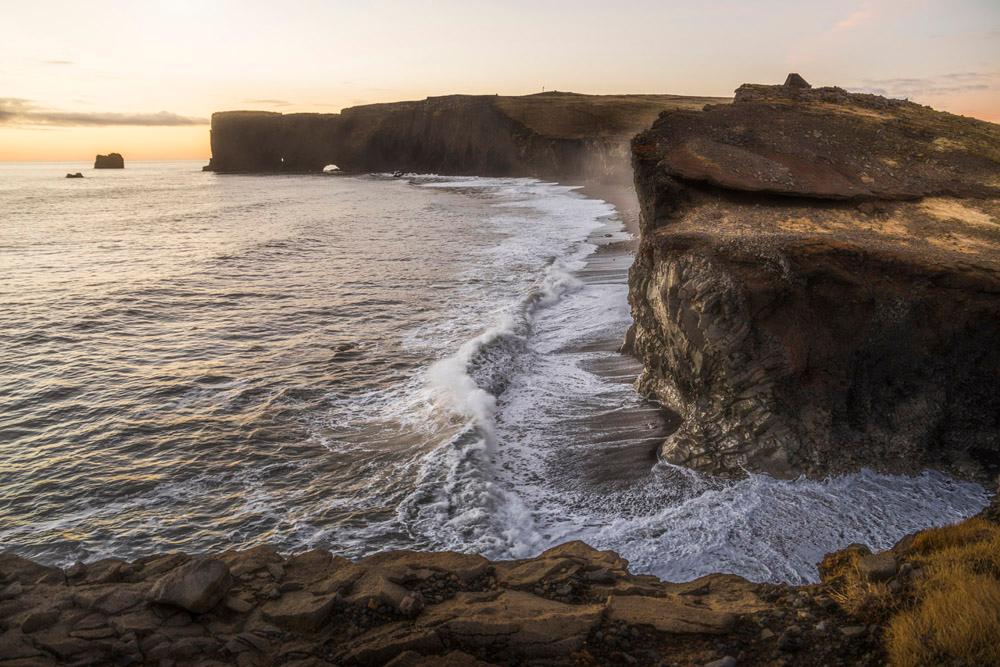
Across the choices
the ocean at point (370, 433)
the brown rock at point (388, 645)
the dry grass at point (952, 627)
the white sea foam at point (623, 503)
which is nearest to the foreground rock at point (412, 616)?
the brown rock at point (388, 645)

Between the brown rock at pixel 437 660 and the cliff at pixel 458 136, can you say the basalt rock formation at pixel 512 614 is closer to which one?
the brown rock at pixel 437 660

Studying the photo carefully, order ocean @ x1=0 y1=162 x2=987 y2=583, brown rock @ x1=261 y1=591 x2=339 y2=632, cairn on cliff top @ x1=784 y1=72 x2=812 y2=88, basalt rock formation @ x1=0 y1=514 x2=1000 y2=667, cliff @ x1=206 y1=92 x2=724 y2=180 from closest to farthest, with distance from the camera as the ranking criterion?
basalt rock formation @ x1=0 y1=514 x2=1000 y2=667 → brown rock @ x1=261 y1=591 x2=339 y2=632 → ocean @ x1=0 y1=162 x2=987 y2=583 → cairn on cliff top @ x1=784 y1=72 x2=812 y2=88 → cliff @ x1=206 y1=92 x2=724 y2=180

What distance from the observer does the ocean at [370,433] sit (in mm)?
7133

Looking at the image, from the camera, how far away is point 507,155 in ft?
296

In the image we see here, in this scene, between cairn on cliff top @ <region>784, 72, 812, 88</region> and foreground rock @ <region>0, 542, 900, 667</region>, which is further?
cairn on cliff top @ <region>784, 72, 812, 88</region>

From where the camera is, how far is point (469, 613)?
5.17 metres

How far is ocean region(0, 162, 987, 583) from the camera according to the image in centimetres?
713

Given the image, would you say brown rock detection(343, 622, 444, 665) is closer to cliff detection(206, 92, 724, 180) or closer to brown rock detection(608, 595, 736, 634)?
brown rock detection(608, 595, 736, 634)

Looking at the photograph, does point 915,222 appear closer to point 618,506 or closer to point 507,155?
point 618,506

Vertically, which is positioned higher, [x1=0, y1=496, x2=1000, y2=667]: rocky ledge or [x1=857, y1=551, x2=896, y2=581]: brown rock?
[x1=857, y1=551, x2=896, y2=581]: brown rock

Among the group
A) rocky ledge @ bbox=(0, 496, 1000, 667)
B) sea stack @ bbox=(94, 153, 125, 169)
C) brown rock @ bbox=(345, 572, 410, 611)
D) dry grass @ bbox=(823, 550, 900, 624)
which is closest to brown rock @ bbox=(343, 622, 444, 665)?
rocky ledge @ bbox=(0, 496, 1000, 667)

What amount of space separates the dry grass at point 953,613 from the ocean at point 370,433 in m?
1.45

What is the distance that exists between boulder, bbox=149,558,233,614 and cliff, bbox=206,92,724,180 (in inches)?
2511

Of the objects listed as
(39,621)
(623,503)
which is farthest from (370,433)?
(39,621)
